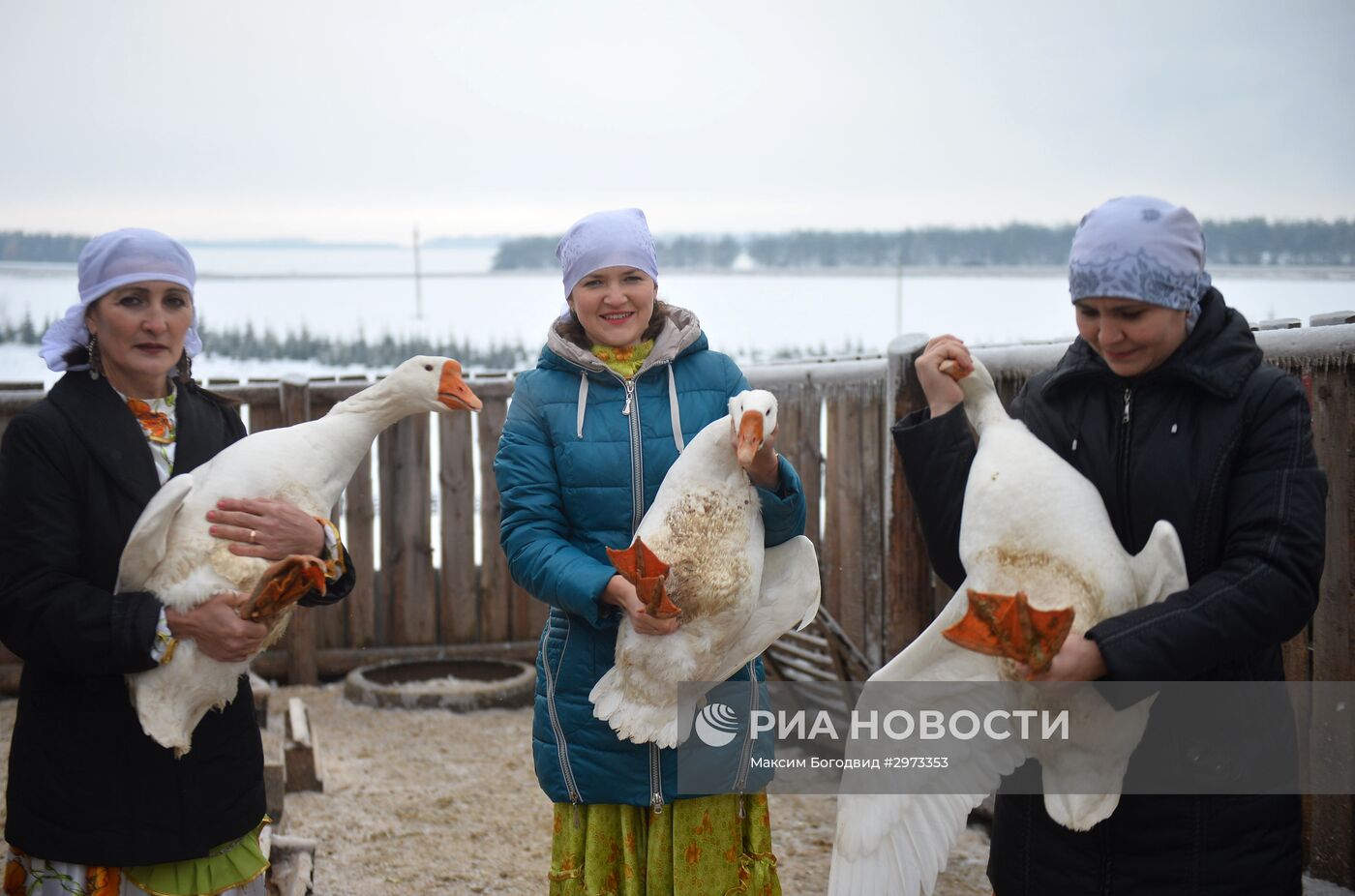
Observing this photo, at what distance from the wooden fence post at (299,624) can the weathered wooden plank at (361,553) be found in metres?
0.23

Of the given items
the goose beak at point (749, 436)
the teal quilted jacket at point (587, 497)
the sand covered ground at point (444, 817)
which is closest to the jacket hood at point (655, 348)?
the teal quilted jacket at point (587, 497)

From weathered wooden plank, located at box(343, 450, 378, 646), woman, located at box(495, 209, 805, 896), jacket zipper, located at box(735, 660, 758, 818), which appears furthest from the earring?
weathered wooden plank, located at box(343, 450, 378, 646)

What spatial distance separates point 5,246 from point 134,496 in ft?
13.4

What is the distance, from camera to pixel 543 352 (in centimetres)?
265

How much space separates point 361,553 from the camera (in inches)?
253

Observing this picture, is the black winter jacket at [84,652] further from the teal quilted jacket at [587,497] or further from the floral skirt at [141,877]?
the teal quilted jacket at [587,497]

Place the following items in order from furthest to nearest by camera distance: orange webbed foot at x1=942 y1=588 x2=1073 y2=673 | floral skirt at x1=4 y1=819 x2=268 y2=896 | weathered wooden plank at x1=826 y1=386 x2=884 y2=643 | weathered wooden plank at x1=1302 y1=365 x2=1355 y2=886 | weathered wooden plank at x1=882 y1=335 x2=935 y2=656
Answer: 1. weathered wooden plank at x1=826 y1=386 x2=884 y2=643
2. weathered wooden plank at x1=882 y1=335 x2=935 y2=656
3. weathered wooden plank at x1=1302 y1=365 x2=1355 y2=886
4. floral skirt at x1=4 y1=819 x2=268 y2=896
5. orange webbed foot at x1=942 y1=588 x2=1073 y2=673

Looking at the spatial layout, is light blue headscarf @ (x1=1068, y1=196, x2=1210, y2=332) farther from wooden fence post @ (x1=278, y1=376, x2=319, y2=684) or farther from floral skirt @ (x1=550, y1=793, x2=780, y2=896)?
wooden fence post @ (x1=278, y1=376, x2=319, y2=684)

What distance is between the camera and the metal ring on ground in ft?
19.3

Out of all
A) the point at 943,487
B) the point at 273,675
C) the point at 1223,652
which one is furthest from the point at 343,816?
the point at 1223,652

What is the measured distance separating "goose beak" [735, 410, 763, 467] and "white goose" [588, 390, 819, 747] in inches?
2.0

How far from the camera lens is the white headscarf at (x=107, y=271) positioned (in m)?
2.36

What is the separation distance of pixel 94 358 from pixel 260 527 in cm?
51

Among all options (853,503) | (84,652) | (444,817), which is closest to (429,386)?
(84,652)
